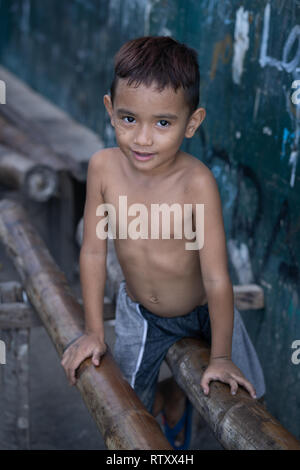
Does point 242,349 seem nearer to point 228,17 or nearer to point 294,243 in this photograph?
point 294,243

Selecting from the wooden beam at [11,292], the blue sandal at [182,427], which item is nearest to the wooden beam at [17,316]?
the wooden beam at [11,292]

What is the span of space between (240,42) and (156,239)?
1.19 meters

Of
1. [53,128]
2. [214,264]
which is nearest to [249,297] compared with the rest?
[214,264]

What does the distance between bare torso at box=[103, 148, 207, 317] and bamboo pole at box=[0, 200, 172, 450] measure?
29 centimetres

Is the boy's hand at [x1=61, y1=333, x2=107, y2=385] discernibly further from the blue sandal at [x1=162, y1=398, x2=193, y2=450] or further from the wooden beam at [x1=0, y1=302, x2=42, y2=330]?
the blue sandal at [x1=162, y1=398, x2=193, y2=450]

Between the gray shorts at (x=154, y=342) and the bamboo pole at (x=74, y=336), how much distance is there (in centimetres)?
19

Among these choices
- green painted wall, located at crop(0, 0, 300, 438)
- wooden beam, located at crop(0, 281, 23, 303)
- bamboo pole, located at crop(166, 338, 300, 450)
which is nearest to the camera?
bamboo pole, located at crop(166, 338, 300, 450)

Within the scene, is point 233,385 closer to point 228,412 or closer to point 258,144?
point 228,412

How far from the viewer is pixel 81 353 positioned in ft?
7.28

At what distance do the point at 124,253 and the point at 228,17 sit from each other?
1.36 metres

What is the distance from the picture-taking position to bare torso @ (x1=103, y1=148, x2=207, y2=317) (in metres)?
2.28

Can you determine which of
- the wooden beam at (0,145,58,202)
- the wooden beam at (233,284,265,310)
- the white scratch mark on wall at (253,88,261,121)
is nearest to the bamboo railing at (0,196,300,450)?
the wooden beam at (233,284,265,310)

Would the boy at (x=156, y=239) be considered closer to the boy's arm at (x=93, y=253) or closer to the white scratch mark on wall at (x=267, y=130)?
the boy's arm at (x=93, y=253)

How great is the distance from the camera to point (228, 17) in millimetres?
3068
